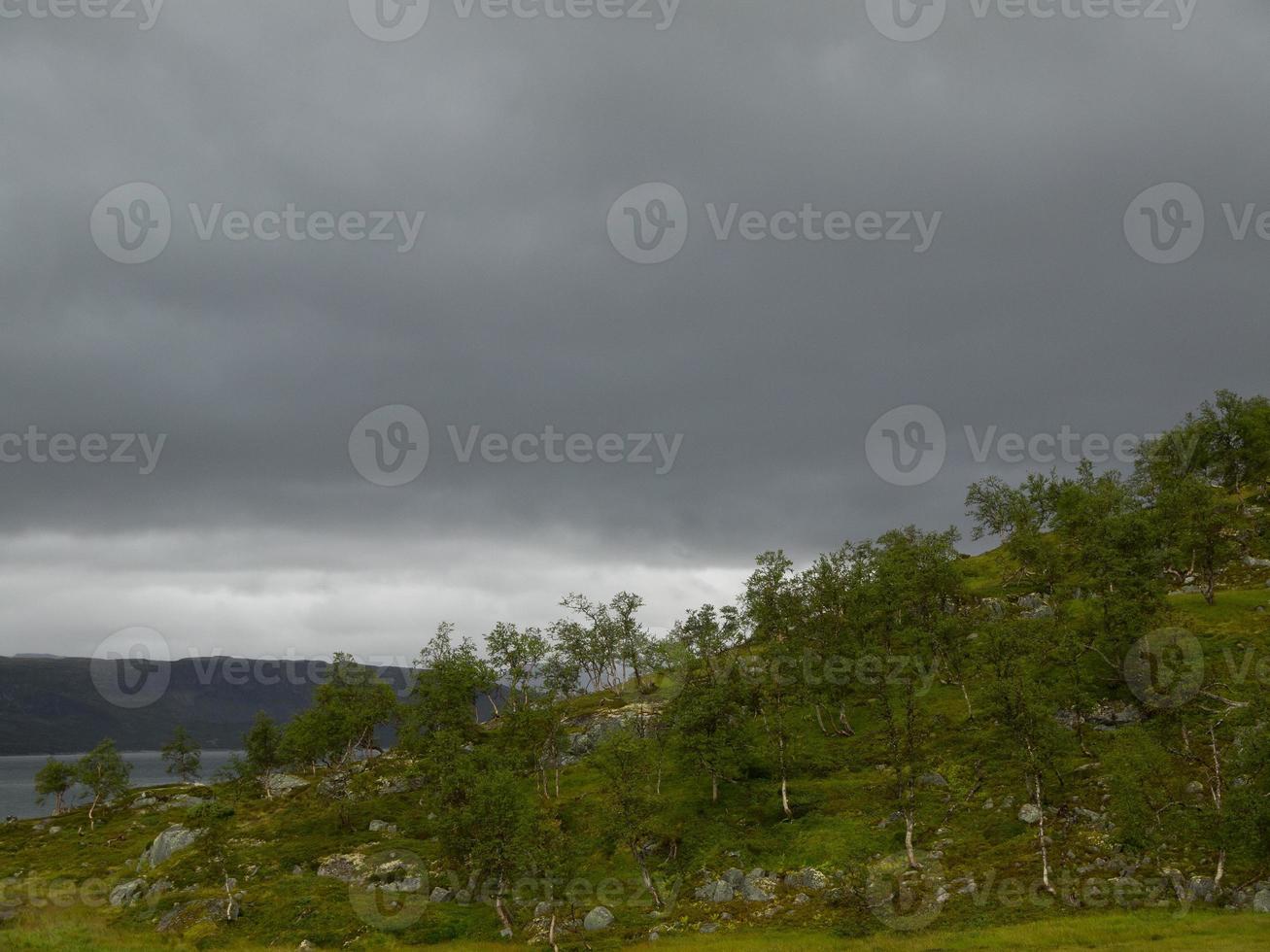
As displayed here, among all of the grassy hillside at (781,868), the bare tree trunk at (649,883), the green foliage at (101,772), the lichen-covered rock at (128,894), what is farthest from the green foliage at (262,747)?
the bare tree trunk at (649,883)

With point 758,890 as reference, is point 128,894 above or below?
below

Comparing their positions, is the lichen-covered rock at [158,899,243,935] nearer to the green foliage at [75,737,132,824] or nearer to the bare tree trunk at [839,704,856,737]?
the bare tree trunk at [839,704,856,737]

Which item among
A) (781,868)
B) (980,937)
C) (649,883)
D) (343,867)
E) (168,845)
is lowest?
(168,845)

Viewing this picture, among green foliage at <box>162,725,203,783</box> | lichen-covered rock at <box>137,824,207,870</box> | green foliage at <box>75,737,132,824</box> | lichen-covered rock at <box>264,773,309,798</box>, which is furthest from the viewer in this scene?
green foliage at <box>162,725,203,783</box>

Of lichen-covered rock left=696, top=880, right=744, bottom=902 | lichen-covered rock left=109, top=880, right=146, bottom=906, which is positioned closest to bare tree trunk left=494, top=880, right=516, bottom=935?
lichen-covered rock left=696, top=880, right=744, bottom=902

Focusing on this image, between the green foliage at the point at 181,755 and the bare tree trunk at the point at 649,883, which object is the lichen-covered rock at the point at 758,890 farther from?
the green foliage at the point at 181,755

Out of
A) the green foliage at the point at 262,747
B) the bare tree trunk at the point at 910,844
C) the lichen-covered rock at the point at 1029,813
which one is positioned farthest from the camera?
the green foliage at the point at 262,747

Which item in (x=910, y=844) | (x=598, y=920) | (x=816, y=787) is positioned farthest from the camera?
(x=816, y=787)

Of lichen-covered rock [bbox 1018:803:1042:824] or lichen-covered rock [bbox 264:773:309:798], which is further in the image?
lichen-covered rock [bbox 264:773:309:798]

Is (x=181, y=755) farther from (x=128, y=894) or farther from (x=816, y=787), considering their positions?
(x=816, y=787)

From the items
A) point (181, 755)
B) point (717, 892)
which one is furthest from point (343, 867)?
point (181, 755)

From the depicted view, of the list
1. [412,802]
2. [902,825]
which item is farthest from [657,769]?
[412,802]

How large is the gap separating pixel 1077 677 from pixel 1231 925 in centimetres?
2914

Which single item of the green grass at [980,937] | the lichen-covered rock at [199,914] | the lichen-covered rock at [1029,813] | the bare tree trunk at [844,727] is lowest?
the lichen-covered rock at [199,914]
